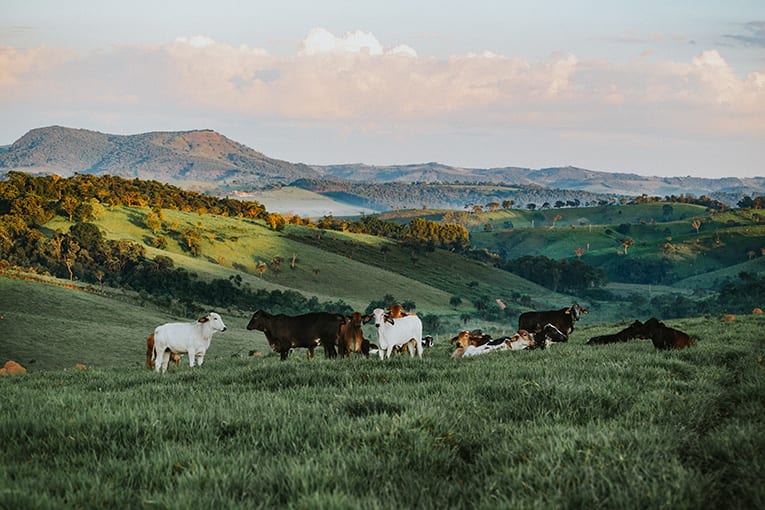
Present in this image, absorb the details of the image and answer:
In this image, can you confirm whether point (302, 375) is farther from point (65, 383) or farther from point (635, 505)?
point (635, 505)

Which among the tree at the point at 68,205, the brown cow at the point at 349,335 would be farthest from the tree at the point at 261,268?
the brown cow at the point at 349,335

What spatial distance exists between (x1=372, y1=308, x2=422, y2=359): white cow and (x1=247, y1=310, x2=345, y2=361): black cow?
1447 mm

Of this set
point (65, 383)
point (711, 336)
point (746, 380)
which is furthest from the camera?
point (711, 336)

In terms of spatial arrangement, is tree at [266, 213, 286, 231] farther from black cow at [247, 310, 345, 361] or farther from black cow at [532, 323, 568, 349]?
black cow at [247, 310, 345, 361]

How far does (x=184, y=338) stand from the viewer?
1872 centimetres

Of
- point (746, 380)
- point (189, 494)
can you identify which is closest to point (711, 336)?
point (746, 380)

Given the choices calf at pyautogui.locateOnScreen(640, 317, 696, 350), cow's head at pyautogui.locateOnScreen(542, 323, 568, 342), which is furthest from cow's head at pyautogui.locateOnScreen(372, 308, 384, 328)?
cow's head at pyautogui.locateOnScreen(542, 323, 568, 342)

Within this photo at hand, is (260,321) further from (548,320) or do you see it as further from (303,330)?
(548,320)

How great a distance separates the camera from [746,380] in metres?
10.0

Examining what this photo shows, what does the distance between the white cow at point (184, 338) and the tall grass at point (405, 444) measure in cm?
759

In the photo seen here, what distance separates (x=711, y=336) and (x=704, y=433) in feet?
52.6

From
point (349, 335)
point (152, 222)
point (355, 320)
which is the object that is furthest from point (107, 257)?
point (355, 320)

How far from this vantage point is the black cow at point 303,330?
18141 millimetres

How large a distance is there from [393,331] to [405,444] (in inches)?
416
